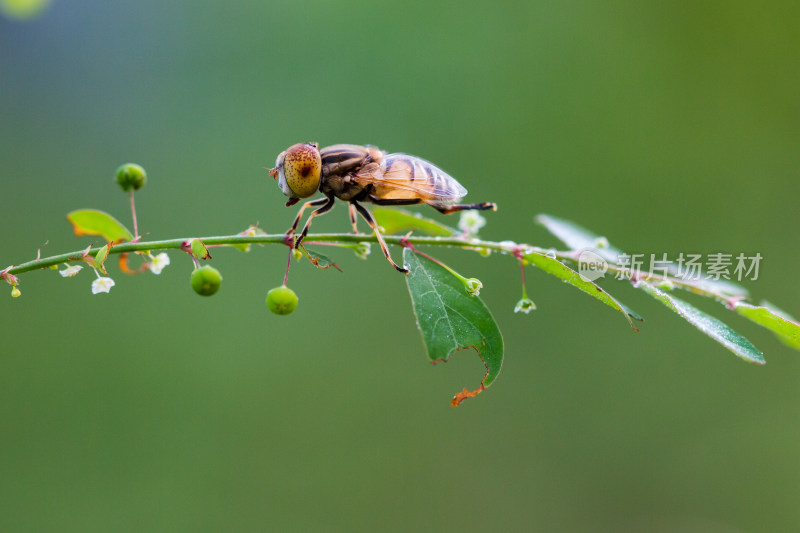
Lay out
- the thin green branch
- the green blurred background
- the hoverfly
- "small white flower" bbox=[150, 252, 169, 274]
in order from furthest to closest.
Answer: the green blurred background
the hoverfly
"small white flower" bbox=[150, 252, 169, 274]
the thin green branch

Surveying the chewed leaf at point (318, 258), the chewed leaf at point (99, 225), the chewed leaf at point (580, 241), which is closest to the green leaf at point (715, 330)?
the chewed leaf at point (580, 241)

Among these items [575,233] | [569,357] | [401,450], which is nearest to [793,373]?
[569,357]

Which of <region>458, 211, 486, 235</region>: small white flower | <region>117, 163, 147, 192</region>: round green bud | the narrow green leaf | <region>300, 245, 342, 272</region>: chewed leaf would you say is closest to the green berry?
<region>300, 245, 342, 272</region>: chewed leaf

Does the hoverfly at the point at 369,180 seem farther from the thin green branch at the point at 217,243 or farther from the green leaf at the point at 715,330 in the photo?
the green leaf at the point at 715,330

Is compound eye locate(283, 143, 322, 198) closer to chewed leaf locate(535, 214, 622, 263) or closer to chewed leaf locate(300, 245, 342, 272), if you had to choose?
chewed leaf locate(300, 245, 342, 272)

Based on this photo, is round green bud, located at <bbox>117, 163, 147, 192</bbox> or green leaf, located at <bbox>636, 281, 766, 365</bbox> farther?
round green bud, located at <bbox>117, 163, 147, 192</bbox>

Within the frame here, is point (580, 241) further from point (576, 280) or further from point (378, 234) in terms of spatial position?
point (378, 234)

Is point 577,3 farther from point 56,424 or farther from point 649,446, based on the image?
point 56,424
